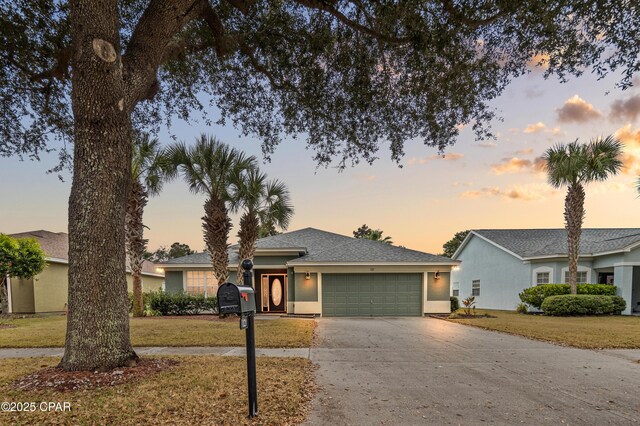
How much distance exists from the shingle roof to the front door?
45.2 ft

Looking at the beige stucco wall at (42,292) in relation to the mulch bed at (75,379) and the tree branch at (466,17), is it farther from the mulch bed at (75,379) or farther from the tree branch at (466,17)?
the tree branch at (466,17)

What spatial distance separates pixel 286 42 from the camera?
791 cm

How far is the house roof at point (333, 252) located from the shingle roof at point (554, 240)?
23.3 ft

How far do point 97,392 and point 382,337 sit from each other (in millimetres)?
6772

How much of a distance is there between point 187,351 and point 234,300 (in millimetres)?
4389

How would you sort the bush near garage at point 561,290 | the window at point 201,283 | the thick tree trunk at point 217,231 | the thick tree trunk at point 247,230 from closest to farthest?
the thick tree trunk at point 217,231 < the thick tree trunk at point 247,230 < the bush near garage at point 561,290 < the window at point 201,283

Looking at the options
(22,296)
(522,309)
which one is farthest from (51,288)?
(522,309)

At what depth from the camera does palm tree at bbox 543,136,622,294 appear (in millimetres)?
15000

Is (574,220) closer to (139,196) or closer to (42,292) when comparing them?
(139,196)

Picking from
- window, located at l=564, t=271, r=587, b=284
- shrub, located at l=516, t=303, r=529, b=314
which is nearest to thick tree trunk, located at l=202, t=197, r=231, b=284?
shrub, located at l=516, t=303, r=529, b=314

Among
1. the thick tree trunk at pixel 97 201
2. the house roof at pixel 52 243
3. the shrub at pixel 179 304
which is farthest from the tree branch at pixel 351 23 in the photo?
the house roof at pixel 52 243

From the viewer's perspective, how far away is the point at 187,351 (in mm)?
6617

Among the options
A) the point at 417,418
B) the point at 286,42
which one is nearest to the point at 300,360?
the point at 417,418

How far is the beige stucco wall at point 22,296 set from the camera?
16562 millimetres
